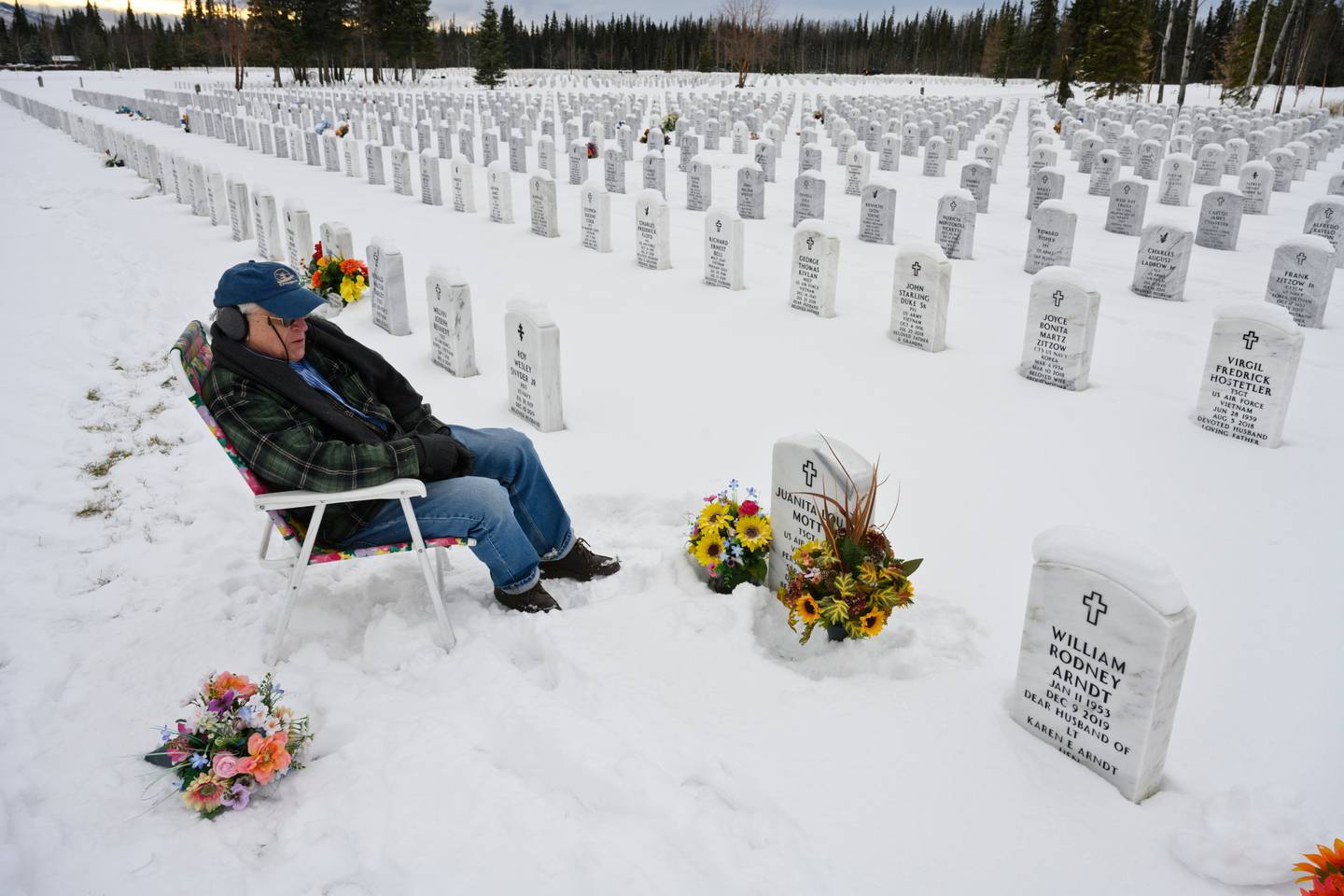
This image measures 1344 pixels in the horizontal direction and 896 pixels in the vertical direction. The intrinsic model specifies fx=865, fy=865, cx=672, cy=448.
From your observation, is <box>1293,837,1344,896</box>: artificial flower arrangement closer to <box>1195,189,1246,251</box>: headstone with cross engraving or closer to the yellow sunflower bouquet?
the yellow sunflower bouquet

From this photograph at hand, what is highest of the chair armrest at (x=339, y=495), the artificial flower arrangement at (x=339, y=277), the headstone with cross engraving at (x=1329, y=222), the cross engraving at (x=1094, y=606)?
the headstone with cross engraving at (x=1329, y=222)

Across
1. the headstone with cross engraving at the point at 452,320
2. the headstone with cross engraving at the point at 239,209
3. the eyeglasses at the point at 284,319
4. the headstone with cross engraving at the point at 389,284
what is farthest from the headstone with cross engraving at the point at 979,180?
the eyeglasses at the point at 284,319

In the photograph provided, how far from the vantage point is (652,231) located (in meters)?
10.4

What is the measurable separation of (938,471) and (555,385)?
103 inches

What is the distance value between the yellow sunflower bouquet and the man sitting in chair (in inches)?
19.7

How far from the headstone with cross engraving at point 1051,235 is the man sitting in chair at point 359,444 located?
7.91m

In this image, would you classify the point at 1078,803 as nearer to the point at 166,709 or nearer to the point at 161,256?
the point at 166,709

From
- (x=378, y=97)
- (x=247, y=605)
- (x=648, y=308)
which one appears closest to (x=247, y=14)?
(x=378, y=97)

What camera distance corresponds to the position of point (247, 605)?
Answer: 3996 millimetres

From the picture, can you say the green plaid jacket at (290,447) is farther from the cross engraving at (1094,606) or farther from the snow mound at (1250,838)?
the snow mound at (1250,838)

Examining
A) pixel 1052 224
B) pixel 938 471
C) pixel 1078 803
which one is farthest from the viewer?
pixel 1052 224

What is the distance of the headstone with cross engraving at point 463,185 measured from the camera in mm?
14195

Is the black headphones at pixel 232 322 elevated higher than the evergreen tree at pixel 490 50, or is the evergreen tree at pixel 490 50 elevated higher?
the evergreen tree at pixel 490 50

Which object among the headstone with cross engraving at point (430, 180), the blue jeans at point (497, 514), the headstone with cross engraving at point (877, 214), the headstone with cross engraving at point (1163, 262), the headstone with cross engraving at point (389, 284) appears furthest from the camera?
the headstone with cross engraving at point (430, 180)
